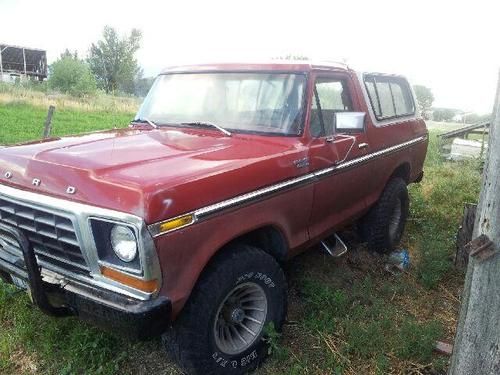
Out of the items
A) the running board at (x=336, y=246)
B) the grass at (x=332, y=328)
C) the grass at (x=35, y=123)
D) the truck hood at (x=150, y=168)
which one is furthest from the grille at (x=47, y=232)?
the grass at (x=35, y=123)

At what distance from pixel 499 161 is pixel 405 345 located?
1.54m

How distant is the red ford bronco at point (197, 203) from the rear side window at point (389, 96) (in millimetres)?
239

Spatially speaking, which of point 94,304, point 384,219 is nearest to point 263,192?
point 94,304

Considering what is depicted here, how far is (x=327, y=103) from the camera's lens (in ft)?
12.9

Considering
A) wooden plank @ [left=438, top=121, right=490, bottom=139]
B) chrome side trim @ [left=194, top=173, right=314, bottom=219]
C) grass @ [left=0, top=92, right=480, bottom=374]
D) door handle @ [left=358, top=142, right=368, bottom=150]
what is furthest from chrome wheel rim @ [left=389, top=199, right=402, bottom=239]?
wooden plank @ [left=438, top=121, right=490, bottom=139]

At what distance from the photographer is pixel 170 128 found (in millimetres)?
3773

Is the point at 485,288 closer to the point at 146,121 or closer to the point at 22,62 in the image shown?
the point at 146,121

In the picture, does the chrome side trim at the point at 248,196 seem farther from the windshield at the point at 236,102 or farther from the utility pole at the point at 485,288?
the utility pole at the point at 485,288

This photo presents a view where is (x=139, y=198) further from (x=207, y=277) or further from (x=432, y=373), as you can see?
(x=432, y=373)

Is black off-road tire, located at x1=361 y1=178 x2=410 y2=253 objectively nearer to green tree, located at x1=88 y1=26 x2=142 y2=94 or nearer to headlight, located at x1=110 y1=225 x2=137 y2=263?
headlight, located at x1=110 y1=225 x2=137 y2=263

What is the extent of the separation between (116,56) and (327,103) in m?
55.4

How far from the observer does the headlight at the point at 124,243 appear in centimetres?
228

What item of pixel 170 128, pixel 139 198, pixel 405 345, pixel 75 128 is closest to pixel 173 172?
pixel 139 198

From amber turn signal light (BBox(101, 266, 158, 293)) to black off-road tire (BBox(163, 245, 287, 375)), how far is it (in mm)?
376
